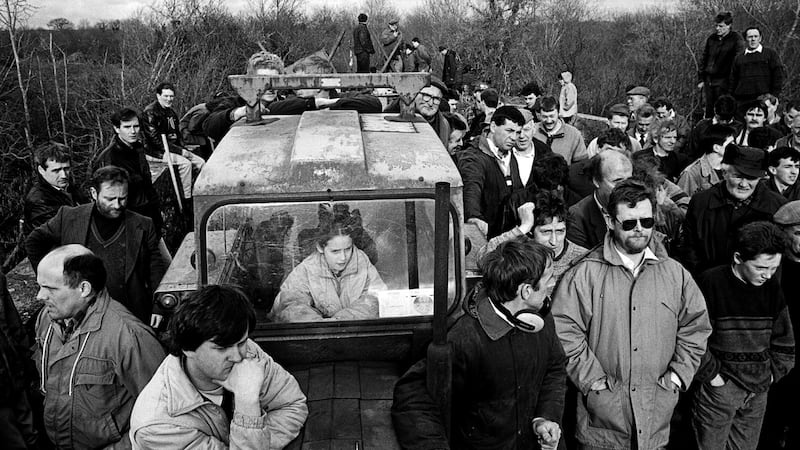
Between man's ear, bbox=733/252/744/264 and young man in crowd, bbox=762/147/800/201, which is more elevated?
young man in crowd, bbox=762/147/800/201

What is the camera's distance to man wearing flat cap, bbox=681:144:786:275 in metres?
4.54

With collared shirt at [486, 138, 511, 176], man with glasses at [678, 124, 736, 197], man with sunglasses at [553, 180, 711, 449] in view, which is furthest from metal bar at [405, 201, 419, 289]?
man with glasses at [678, 124, 736, 197]

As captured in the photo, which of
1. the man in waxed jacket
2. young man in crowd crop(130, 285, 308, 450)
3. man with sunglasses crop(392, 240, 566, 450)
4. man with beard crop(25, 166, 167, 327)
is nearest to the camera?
young man in crowd crop(130, 285, 308, 450)

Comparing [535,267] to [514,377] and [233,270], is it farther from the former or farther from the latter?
[233,270]

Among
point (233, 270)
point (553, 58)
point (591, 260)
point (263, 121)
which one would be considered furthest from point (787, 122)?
point (553, 58)

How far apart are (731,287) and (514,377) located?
5.58 ft

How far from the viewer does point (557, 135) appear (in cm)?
721

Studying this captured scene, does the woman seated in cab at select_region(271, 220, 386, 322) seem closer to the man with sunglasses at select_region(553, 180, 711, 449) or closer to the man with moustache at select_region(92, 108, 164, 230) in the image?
the man with sunglasses at select_region(553, 180, 711, 449)

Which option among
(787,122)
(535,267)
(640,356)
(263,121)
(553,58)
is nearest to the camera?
(535,267)

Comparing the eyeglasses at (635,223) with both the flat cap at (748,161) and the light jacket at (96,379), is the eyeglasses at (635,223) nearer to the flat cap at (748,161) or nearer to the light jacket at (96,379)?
the flat cap at (748,161)

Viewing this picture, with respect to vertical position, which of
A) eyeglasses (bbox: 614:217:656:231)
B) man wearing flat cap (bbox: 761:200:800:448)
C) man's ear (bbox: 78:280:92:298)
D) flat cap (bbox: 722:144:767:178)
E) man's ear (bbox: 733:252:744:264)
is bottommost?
man wearing flat cap (bbox: 761:200:800:448)

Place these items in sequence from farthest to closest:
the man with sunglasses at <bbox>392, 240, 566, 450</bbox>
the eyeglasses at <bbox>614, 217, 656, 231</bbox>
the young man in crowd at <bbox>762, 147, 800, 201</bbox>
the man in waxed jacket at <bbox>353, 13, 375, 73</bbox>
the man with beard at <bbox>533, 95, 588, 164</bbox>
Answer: the man in waxed jacket at <bbox>353, 13, 375, 73</bbox> → the man with beard at <bbox>533, 95, 588, 164</bbox> → the young man in crowd at <bbox>762, 147, 800, 201</bbox> → the eyeglasses at <bbox>614, 217, 656, 231</bbox> → the man with sunglasses at <bbox>392, 240, 566, 450</bbox>

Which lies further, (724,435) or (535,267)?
(724,435)

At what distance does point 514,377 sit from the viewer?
9.73 ft
